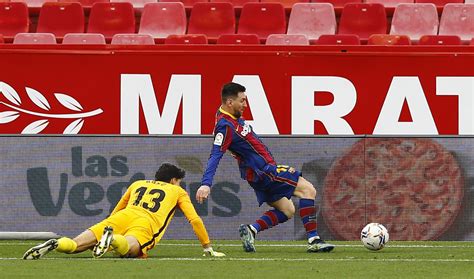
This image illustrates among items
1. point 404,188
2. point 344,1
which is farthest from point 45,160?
point 344,1

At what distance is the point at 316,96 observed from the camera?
14.9 m

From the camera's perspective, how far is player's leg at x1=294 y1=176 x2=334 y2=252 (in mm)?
11828

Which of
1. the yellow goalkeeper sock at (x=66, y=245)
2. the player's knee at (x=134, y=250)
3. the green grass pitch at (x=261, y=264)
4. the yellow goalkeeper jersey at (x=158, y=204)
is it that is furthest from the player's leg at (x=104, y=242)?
the yellow goalkeeper jersey at (x=158, y=204)

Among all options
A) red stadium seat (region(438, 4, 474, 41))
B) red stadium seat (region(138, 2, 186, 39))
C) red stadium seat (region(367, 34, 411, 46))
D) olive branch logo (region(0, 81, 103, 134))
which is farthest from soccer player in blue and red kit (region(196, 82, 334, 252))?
Result: red stadium seat (region(438, 4, 474, 41))

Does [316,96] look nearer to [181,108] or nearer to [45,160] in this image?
[181,108]

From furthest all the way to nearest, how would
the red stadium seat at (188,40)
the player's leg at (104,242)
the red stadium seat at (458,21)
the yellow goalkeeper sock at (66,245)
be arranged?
the red stadium seat at (458,21) → the red stadium seat at (188,40) → the yellow goalkeeper sock at (66,245) → the player's leg at (104,242)

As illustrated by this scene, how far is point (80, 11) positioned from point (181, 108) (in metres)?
3.32

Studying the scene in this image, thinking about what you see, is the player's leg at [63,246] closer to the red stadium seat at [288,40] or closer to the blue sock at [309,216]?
the blue sock at [309,216]

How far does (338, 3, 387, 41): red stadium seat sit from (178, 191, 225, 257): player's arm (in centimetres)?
687

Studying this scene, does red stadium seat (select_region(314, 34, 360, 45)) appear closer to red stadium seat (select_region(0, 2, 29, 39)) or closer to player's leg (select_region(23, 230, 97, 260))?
red stadium seat (select_region(0, 2, 29, 39))

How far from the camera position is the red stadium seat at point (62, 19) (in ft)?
57.6

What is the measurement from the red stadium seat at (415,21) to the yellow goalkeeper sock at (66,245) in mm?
7926

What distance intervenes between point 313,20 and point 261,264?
7594mm

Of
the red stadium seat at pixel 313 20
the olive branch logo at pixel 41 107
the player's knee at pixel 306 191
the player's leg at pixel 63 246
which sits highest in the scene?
the red stadium seat at pixel 313 20
